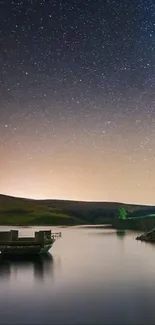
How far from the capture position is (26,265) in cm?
2758

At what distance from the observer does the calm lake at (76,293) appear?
516 inches

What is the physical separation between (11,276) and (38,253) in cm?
993

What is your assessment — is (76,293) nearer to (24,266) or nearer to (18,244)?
(24,266)

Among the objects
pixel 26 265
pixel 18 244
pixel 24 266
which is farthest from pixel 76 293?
pixel 18 244

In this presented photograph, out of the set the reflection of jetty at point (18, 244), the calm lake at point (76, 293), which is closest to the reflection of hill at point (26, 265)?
the calm lake at point (76, 293)

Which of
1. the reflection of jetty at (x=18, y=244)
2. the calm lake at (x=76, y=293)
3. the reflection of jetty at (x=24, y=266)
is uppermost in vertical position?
the reflection of jetty at (x=18, y=244)

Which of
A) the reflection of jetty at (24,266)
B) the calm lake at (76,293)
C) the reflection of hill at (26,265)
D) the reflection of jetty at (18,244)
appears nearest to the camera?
the calm lake at (76,293)

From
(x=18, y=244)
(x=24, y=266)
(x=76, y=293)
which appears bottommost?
(x=76, y=293)

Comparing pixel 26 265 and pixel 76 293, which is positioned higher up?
pixel 26 265

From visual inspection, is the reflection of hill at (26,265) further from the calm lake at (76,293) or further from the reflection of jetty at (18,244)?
the reflection of jetty at (18,244)

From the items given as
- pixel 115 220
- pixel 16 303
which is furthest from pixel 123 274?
pixel 115 220

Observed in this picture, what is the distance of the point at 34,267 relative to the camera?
26578 millimetres

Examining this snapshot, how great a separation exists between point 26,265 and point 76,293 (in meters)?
10.6

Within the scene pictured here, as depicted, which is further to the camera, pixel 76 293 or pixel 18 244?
pixel 18 244
